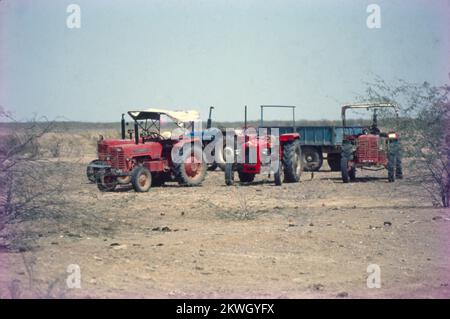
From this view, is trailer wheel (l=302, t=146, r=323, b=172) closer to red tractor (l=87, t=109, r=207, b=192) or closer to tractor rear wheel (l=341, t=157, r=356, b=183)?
tractor rear wheel (l=341, t=157, r=356, b=183)

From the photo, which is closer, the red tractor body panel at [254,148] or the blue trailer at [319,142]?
the red tractor body panel at [254,148]

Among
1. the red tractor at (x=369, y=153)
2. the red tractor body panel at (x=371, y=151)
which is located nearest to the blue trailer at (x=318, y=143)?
the red tractor at (x=369, y=153)

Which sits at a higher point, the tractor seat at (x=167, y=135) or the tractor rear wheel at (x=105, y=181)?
the tractor seat at (x=167, y=135)

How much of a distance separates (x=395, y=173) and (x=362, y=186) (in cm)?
250

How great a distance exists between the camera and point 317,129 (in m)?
25.0

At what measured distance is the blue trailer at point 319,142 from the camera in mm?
24750

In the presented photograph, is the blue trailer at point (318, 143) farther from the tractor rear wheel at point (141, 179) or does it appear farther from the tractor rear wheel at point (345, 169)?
the tractor rear wheel at point (141, 179)

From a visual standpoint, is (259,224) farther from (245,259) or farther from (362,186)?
(362,186)

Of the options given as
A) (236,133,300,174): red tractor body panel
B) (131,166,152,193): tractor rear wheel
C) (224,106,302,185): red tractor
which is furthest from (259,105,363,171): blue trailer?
(131,166,152,193): tractor rear wheel

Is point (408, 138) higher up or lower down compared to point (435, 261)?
higher up

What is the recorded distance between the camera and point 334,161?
84.5 feet

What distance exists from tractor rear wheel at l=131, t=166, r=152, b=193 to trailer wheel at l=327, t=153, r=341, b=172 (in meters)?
8.45

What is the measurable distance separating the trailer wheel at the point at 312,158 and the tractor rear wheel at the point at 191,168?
18.9ft

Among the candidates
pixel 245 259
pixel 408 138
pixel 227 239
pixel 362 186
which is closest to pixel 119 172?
pixel 362 186
